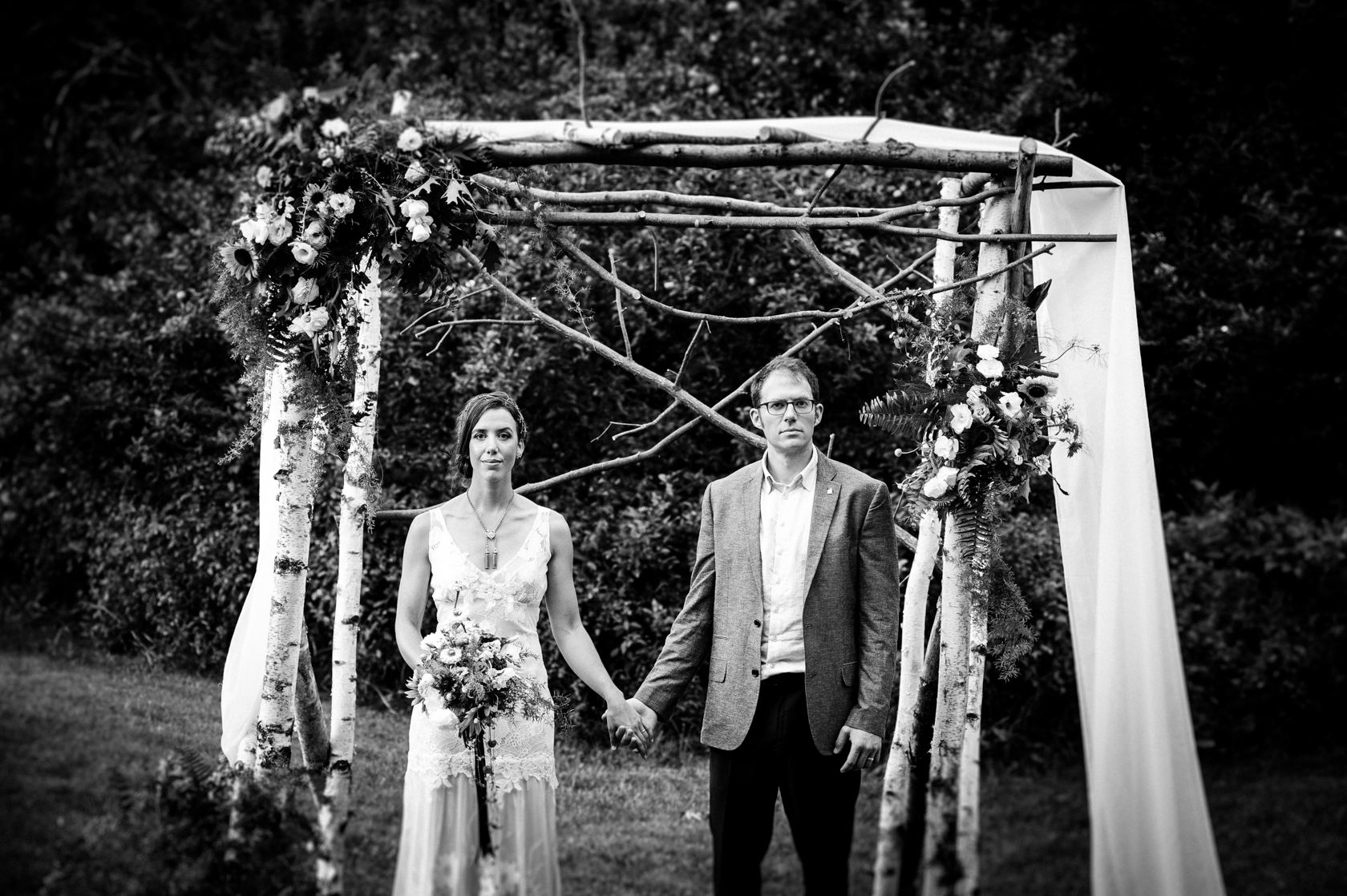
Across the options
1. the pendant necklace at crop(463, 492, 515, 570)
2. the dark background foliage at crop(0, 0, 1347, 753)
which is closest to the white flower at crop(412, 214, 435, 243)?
the pendant necklace at crop(463, 492, 515, 570)

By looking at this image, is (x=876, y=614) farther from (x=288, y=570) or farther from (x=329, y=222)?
(x=329, y=222)

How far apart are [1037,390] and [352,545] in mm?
2696

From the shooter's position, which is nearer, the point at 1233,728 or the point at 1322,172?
the point at 1233,728

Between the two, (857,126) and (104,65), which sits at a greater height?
(104,65)

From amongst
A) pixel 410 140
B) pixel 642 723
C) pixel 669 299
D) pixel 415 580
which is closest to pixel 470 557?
pixel 415 580

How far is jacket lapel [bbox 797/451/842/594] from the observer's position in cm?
380

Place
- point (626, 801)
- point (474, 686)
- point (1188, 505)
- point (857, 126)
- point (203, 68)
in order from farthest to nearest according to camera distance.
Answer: point (203, 68)
point (1188, 505)
point (626, 801)
point (857, 126)
point (474, 686)

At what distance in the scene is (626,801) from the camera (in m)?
6.22

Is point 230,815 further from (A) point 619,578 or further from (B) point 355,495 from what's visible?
(A) point 619,578

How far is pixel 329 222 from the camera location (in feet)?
12.9

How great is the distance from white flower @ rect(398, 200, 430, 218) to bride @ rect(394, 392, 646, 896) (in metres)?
0.66

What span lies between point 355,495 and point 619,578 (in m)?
2.51

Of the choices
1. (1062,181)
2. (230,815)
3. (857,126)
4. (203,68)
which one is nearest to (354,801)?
(230,815)

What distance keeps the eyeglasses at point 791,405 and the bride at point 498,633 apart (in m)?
0.83
